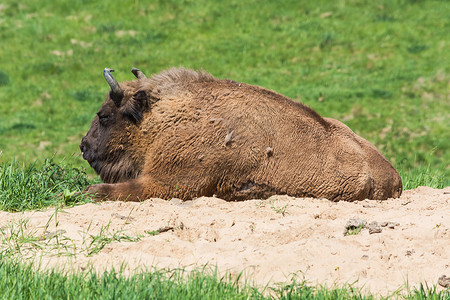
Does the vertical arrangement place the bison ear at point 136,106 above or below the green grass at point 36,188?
above

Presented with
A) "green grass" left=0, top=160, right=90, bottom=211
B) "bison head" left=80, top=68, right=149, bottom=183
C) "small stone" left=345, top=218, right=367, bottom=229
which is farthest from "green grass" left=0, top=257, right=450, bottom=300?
"bison head" left=80, top=68, right=149, bottom=183

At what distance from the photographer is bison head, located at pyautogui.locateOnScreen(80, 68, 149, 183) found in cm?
611

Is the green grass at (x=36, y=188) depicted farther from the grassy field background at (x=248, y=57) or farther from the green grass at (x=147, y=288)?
the grassy field background at (x=248, y=57)

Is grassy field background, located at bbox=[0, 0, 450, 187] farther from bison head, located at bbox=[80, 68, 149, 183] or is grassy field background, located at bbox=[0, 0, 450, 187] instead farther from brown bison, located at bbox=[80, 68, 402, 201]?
bison head, located at bbox=[80, 68, 149, 183]

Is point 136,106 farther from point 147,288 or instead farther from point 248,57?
point 248,57

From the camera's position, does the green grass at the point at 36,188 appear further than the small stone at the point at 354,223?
Yes

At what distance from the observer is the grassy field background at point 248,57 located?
13.9 m

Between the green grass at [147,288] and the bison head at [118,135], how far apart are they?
259cm

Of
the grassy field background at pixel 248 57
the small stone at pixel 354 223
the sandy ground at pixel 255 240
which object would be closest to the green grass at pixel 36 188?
the sandy ground at pixel 255 240

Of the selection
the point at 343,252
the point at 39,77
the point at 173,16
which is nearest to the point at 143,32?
the point at 173,16

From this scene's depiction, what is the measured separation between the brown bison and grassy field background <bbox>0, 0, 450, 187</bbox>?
597cm

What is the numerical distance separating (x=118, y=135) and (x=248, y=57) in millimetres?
11575

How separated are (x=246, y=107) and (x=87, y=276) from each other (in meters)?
2.81

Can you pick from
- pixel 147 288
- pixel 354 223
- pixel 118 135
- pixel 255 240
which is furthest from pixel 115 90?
pixel 147 288
